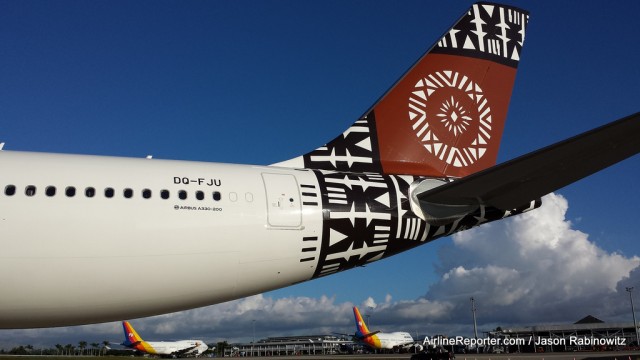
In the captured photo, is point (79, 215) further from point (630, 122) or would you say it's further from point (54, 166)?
point (630, 122)

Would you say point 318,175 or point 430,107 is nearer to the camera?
point 318,175

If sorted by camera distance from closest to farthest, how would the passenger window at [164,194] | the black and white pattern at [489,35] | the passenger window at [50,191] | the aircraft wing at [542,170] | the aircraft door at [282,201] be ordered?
the aircraft wing at [542,170], the passenger window at [50,191], the passenger window at [164,194], the aircraft door at [282,201], the black and white pattern at [489,35]

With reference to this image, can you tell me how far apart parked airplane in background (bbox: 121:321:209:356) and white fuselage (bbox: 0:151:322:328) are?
75756 millimetres

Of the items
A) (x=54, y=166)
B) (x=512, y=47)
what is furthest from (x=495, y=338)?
(x=54, y=166)

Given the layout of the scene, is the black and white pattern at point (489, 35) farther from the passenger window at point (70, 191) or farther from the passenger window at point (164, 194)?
the passenger window at point (70, 191)

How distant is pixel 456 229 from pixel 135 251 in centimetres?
571

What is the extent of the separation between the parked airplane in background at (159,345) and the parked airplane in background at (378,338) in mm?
27962

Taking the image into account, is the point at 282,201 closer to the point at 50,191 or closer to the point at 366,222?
the point at 366,222

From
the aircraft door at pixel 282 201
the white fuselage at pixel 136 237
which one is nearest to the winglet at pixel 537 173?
the aircraft door at pixel 282 201

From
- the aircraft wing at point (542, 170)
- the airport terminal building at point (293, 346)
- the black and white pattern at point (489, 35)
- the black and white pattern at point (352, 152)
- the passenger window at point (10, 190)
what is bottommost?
the airport terminal building at point (293, 346)

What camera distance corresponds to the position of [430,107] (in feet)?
37.3

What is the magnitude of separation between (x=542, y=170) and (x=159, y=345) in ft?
273

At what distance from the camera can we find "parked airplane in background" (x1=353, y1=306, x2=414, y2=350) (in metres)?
75.6

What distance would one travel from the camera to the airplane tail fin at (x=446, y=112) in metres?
10.9
